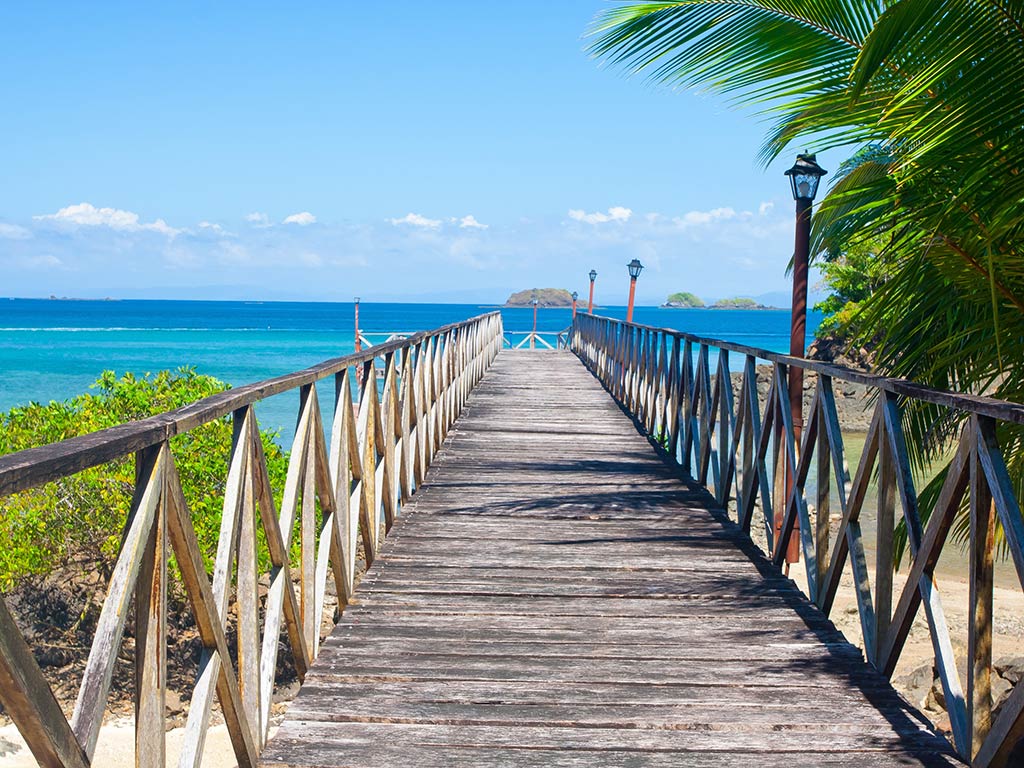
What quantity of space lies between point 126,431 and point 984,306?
364cm

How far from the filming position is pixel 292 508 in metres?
3.40

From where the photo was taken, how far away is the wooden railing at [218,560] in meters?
1.65

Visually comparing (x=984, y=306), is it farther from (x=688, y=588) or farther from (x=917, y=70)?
(x=688, y=588)

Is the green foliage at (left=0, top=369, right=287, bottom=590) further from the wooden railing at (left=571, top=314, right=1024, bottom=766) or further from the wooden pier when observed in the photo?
the wooden railing at (left=571, top=314, right=1024, bottom=766)

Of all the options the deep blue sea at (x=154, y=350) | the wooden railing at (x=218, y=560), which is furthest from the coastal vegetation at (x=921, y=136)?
the deep blue sea at (x=154, y=350)

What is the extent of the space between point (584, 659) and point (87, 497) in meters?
6.90

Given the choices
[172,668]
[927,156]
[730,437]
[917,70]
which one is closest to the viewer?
[927,156]

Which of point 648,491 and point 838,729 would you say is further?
Answer: point 648,491

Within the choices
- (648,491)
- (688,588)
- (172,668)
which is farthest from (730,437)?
(172,668)

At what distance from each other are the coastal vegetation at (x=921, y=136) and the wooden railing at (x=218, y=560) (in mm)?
2430

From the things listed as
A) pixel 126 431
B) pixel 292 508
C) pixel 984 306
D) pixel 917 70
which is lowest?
pixel 292 508

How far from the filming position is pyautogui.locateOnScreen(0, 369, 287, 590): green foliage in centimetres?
899

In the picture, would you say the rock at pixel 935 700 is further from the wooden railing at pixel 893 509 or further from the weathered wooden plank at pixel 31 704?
the weathered wooden plank at pixel 31 704

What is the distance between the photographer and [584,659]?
371 centimetres
